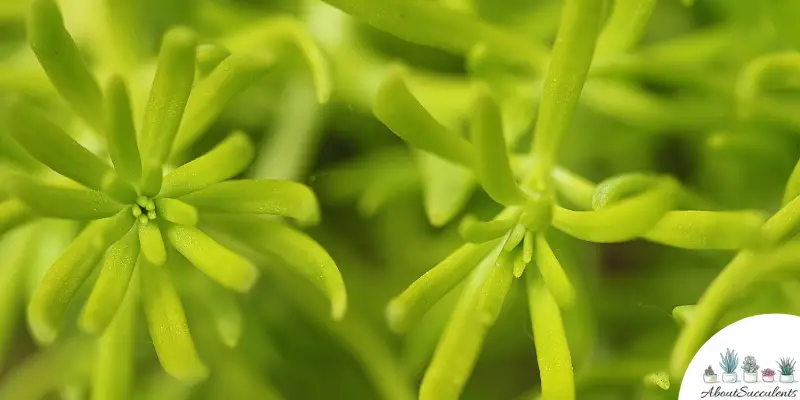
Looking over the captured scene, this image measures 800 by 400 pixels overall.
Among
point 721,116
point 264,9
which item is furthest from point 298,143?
point 721,116

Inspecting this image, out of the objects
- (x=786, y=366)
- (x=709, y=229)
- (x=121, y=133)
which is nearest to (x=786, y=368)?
(x=786, y=366)

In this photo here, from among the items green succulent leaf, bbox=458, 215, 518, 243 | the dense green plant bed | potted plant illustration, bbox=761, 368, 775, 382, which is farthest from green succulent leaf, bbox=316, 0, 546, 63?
potted plant illustration, bbox=761, 368, 775, 382

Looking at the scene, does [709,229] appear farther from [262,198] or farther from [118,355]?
[118,355]

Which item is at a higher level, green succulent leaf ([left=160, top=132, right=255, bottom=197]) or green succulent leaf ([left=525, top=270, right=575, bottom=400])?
green succulent leaf ([left=160, top=132, right=255, bottom=197])

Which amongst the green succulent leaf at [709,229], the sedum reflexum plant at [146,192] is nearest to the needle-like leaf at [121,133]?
the sedum reflexum plant at [146,192]

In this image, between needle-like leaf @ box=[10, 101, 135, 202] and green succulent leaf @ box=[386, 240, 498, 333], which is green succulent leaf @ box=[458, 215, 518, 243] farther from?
needle-like leaf @ box=[10, 101, 135, 202]

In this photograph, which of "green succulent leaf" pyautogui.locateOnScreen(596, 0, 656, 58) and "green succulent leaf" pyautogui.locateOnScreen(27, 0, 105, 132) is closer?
"green succulent leaf" pyautogui.locateOnScreen(27, 0, 105, 132)
